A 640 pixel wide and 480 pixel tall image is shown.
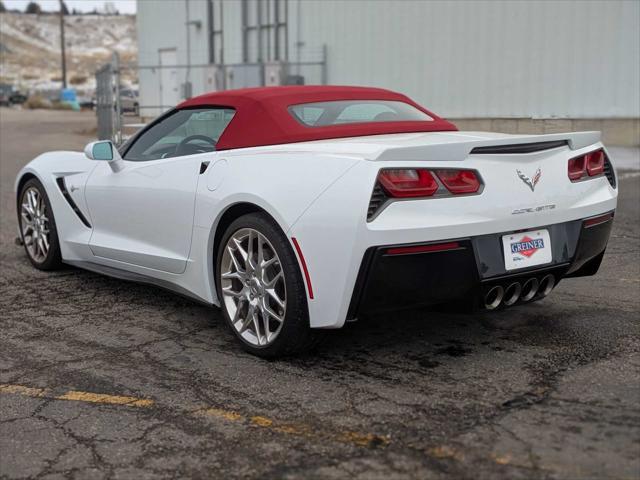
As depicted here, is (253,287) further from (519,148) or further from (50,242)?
(50,242)

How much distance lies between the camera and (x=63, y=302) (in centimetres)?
541

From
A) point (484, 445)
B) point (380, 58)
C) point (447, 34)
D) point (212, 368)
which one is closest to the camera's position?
point (484, 445)

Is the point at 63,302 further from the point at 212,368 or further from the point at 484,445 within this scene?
the point at 484,445

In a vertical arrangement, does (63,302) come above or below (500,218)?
below

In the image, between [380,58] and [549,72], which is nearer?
[549,72]

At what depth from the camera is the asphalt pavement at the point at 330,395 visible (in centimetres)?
289

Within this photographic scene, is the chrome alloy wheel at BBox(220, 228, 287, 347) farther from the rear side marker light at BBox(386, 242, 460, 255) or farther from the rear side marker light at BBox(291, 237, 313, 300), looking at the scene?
the rear side marker light at BBox(386, 242, 460, 255)

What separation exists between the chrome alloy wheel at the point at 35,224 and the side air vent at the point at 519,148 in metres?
3.67

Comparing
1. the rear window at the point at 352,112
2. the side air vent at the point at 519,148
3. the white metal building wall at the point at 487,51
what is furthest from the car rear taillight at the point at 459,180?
the white metal building wall at the point at 487,51

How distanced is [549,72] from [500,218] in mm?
14064

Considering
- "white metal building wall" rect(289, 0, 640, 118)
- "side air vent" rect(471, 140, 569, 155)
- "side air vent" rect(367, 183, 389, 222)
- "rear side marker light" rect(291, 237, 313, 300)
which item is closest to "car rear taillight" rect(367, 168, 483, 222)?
"side air vent" rect(367, 183, 389, 222)

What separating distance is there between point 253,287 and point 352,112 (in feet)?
4.34

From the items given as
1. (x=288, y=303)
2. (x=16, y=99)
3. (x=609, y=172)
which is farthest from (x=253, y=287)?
(x=16, y=99)

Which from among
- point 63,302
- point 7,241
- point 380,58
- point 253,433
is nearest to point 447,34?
point 380,58
